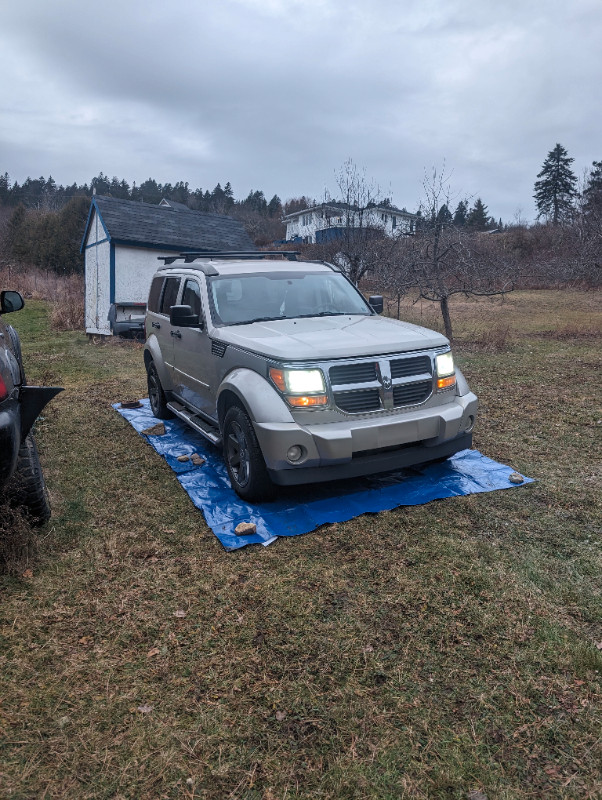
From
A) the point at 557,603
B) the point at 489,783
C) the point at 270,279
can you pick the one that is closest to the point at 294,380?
the point at 270,279

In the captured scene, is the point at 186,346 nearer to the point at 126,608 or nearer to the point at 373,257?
the point at 126,608

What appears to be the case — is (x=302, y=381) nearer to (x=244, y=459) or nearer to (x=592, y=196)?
(x=244, y=459)

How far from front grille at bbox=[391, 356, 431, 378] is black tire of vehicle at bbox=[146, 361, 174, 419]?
365 centimetres

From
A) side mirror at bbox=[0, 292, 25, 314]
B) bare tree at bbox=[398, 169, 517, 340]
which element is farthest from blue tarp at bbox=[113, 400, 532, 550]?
bare tree at bbox=[398, 169, 517, 340]

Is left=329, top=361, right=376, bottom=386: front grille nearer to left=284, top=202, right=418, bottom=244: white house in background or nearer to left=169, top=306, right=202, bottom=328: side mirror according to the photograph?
left=169, top=306, right=202, bottom=328: side mirror

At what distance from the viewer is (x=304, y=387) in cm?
425

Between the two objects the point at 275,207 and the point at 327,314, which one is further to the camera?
the point at 275,207

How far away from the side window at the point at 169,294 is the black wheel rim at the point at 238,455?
7.50 ft

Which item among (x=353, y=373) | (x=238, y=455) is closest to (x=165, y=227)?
(x=238, y=455)

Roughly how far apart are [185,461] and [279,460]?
190cm

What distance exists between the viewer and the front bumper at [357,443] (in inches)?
165

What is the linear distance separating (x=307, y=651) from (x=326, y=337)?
246 centimetres

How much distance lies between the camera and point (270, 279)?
5746mm

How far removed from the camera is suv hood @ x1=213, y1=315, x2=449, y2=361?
14.2ft
